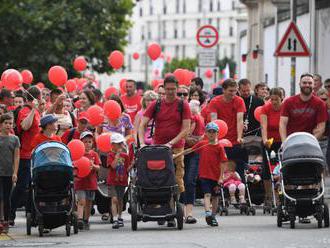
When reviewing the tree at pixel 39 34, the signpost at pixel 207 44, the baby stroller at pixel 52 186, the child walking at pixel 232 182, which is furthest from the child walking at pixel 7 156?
the tree at pixel 39 34

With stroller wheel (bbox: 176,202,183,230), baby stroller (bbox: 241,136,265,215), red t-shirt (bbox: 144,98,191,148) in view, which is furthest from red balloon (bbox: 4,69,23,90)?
stroller wheel (bbox: 176,202,183,230)

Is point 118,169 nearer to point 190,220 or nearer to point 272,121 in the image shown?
point 190,220

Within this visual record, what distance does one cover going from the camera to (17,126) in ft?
64.9

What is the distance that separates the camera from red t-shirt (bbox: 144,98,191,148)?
18766 mm

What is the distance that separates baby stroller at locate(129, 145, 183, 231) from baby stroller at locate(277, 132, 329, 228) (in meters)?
1.33

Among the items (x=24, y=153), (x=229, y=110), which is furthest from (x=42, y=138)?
(x=229, y=110)

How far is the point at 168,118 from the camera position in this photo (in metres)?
18.8

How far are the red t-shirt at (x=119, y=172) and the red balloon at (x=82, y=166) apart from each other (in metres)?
0.49

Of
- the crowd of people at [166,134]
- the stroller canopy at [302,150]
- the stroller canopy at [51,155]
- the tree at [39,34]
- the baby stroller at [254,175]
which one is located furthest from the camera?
the tree at [39,34]

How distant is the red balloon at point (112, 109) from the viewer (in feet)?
70.2

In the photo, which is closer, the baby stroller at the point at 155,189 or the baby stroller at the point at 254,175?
the baby stroller at the point at 155,189

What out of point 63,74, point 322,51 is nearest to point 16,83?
point 63,74

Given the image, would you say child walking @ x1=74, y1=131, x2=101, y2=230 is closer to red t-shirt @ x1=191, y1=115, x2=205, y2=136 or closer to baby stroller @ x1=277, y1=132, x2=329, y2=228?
red t-shirt @ x1=191, y1=115, x2=205, y2=136

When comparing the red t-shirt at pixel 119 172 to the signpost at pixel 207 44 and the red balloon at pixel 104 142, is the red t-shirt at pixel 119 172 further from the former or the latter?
the signpost at pixel 207 44
